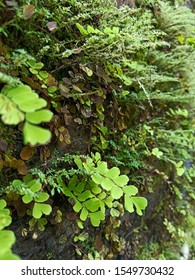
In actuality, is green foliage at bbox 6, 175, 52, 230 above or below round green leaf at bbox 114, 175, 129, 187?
below

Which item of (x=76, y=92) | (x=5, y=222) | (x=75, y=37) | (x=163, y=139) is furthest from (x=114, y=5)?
(x=5, y=222)

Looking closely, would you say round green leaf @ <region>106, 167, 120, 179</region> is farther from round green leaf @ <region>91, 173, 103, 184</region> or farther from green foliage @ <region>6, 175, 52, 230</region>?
green foliage @ <region>6, 175, 52, 230</region>

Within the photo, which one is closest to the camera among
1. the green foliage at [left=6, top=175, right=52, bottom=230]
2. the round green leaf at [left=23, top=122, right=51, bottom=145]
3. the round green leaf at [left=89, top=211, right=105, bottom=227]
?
the round green leaf at [left=23, top=122, right=51, bottom=145]

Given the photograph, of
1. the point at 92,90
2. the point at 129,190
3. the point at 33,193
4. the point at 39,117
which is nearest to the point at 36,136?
the point at 39,117

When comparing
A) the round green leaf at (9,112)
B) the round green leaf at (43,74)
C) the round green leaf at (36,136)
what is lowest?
the round green leaf at (43,74)

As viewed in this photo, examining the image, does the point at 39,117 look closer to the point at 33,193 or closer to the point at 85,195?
the point at 33,193

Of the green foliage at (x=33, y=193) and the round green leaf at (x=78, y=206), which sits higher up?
the green foliage at (x=33, y=193)

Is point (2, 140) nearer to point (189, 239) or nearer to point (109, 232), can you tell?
point (109, 232)

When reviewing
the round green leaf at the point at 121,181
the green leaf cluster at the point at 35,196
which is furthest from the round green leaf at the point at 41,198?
the round green leaf at the point at 121,181

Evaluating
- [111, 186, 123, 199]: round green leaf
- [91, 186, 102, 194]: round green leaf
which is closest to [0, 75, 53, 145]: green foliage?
[111, 186, 123, 199]: round green leaf

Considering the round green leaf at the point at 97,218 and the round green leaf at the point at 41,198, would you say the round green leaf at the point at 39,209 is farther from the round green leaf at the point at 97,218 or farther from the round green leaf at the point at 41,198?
the round green leaf at the point at 97,218

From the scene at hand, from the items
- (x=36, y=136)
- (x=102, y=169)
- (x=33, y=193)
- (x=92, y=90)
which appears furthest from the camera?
(x=92, y=90)
